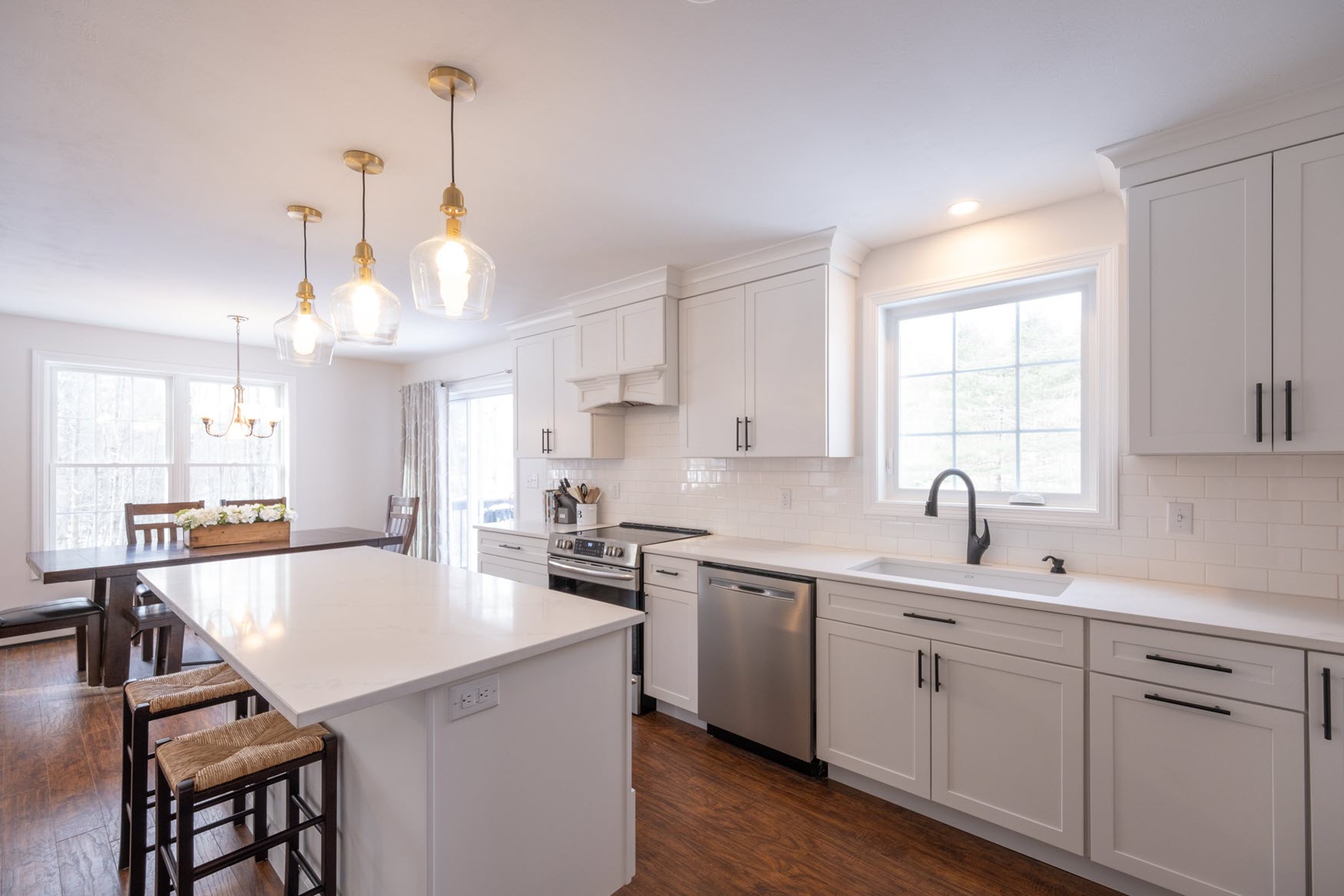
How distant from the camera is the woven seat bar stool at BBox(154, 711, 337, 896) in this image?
140 cm

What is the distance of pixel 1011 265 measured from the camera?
266 cm

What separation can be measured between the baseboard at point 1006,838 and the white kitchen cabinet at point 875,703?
0.12 meters

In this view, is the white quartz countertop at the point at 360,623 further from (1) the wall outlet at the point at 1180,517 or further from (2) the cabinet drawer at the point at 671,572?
(1) the wall outlet at the point at 1180,517

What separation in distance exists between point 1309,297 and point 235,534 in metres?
5.41

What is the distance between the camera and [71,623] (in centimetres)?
355

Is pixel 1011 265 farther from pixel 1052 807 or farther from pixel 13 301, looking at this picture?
pixel 13 301

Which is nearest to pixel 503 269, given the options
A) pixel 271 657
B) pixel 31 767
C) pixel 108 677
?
pixel 271 657

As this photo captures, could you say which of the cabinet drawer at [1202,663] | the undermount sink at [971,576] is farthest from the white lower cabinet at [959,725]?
the undermount sink at [971,576]

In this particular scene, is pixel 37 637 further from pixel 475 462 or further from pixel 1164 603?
pixel 1164 603

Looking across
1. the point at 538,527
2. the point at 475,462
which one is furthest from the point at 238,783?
the point at 475,462

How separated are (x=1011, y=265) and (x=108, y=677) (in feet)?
17.8

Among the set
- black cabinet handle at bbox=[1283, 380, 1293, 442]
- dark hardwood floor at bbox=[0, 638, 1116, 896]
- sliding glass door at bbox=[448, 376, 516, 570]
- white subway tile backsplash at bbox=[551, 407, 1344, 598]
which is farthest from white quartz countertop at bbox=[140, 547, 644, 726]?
sliding glass door at bbox=[448, 376, 516, 570]

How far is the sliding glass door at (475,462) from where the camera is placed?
222 inches

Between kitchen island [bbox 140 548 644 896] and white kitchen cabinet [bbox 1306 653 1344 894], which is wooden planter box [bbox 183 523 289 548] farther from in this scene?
white kitchen cabinet [bbox 1306 653 1344 894]
